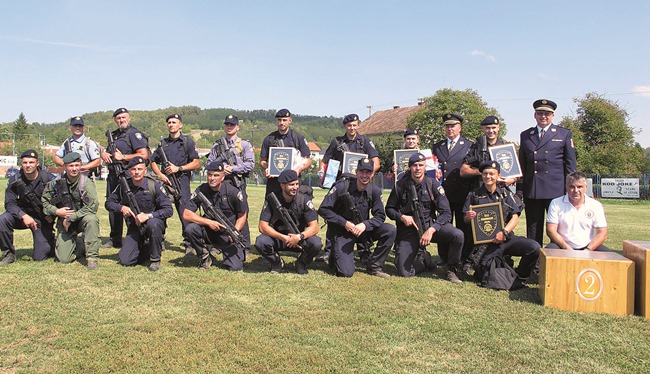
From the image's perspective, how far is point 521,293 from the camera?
565cm

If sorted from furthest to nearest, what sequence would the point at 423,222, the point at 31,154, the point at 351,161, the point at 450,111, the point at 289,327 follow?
the point at 450,111 → the point at 351,161 → the point at 31,154 → the point at 423,222 → the point at 289,327

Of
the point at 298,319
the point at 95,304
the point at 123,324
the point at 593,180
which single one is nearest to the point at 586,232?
the point at 298,319

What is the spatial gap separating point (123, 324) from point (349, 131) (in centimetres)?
456

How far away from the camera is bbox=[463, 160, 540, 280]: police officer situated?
6102mm

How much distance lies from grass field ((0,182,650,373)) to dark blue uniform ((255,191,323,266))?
0.37 meters

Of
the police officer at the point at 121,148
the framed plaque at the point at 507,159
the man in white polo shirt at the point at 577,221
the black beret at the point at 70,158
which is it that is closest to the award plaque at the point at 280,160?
the police officer at the point at 121,148

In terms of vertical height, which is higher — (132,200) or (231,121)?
(231,121)

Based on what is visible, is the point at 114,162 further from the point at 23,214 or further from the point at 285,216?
the point at 285,216

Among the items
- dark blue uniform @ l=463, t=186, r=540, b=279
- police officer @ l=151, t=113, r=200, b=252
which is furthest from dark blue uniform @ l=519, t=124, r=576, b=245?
police officer @ l=151, t=113, r=200, b=252

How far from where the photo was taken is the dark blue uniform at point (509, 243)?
20.0ft

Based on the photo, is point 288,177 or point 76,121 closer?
point 288,177

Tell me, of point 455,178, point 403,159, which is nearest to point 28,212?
point 403,159

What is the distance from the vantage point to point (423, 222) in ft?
21.4

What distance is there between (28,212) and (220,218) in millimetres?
2903
